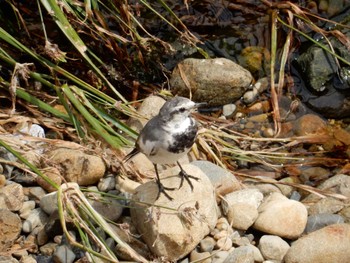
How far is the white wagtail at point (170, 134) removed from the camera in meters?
3.79

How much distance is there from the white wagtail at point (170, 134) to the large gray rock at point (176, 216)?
0.25 meters

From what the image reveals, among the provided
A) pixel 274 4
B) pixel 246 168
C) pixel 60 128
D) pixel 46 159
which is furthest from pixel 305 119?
pixel 46 159

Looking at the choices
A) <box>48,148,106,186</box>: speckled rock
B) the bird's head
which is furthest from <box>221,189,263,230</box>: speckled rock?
<box>48,148,106,186</box>: speckled rock

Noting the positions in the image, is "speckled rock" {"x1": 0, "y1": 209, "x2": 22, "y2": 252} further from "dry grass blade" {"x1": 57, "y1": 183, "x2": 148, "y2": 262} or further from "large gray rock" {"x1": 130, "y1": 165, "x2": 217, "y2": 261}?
"large gray rock" {"x1": 130, "y1": 165, "x2": 217, "y2": 261}

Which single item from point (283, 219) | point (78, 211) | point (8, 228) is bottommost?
point (283, 219)

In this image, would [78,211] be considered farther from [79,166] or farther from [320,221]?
[320,221]

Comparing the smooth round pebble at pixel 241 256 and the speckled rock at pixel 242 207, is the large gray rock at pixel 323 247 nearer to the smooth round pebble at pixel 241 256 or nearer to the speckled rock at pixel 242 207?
the smooth round pebble at pixel 241 256

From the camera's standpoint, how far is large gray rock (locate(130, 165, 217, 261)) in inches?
150

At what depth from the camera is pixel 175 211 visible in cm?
388

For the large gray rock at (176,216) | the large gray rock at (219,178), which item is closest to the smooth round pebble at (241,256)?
the large gray rock at (176,216)

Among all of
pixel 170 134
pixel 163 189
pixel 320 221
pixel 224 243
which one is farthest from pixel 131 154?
pixel 320 221

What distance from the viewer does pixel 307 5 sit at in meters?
6.22

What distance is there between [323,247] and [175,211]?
2.91 ft

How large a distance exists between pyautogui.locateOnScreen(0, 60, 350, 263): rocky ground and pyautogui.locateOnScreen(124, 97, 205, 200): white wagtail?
307 mm
